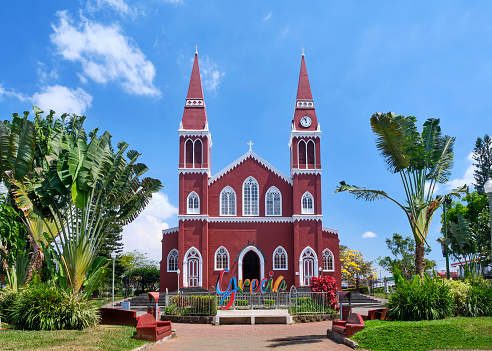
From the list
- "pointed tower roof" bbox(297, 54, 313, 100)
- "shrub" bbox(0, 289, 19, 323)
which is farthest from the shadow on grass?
"pointed tower roof" bbox(297, 54, 313, 100)

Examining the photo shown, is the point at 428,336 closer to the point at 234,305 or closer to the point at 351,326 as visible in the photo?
the point at 351,326

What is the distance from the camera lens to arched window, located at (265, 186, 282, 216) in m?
35.4

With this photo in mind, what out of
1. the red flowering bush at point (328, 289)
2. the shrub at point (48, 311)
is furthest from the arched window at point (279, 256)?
the shrub at point (48, 311)

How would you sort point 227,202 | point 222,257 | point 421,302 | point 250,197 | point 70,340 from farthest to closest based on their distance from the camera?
point 250,197 < point 227,202 < point 222,257 < point 421,302 < point 70,340

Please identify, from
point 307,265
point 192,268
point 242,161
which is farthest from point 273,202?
point 192,268

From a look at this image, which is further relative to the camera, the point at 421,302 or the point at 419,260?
the point at 419,260

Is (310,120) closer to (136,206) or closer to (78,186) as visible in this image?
(136,206)

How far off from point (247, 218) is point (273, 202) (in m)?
2.40

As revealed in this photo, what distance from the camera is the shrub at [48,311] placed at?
44.4 ft

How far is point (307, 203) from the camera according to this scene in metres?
35.1

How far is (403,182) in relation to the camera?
16344 millimetres

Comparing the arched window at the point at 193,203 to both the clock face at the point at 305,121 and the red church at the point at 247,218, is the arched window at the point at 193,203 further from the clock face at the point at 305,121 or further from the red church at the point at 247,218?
the clock face at the point at 305,121

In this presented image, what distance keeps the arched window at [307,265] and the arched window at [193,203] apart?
336 inches

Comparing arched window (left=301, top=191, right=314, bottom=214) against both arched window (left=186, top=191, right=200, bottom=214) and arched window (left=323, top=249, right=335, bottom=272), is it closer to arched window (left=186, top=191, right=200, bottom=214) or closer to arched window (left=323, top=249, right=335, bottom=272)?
arched window (left=323, top=249, right=335, bottom=272)
